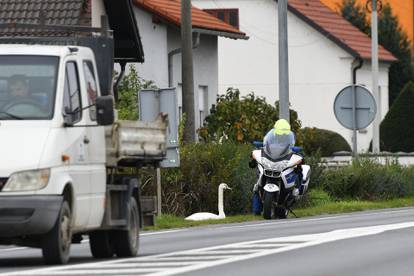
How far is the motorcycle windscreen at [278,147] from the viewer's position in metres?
28.8

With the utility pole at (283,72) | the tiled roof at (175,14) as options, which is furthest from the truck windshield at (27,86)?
the tiled roof at (175,14)

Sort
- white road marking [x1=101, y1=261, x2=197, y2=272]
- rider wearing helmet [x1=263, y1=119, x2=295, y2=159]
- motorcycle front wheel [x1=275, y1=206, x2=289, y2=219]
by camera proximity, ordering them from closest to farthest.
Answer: white road marking [x1=101, y1=261, x2=197, y2=272]
motorcycle front wheel [x1=275, y1=206, x2=289, y2=219]
rider wearing helmet [x1=263, y1=119, x2=295, y2=159]

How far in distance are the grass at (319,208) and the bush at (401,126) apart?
20.6m

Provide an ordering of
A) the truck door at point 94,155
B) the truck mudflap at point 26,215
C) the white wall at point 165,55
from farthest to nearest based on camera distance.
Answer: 1. the white wall at point 165,55
2. the truck door at point 94,155
3. the truck mudflap at point 26,215

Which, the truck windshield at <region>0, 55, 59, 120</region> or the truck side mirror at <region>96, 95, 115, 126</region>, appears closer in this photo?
the truck windshield at <region>0, 55, 59, 120</region>

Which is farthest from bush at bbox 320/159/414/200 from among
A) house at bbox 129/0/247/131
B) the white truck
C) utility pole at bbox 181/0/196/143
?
the white truck

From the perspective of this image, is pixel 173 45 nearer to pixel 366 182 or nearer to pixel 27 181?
pixel 366 182

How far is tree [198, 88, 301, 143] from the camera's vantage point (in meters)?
38.0

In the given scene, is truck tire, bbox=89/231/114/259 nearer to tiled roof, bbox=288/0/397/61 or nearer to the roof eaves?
the roof eaves

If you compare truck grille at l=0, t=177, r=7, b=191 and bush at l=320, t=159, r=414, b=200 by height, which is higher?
truck grille at l=0, t=177, r=7, b=191

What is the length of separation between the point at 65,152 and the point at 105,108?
0.71 meters

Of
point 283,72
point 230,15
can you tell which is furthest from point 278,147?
point 230,15

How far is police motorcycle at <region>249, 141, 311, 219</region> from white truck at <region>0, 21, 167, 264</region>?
10.1m

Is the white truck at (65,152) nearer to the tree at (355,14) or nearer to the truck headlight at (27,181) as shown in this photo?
the truck headlight at (27,181)
